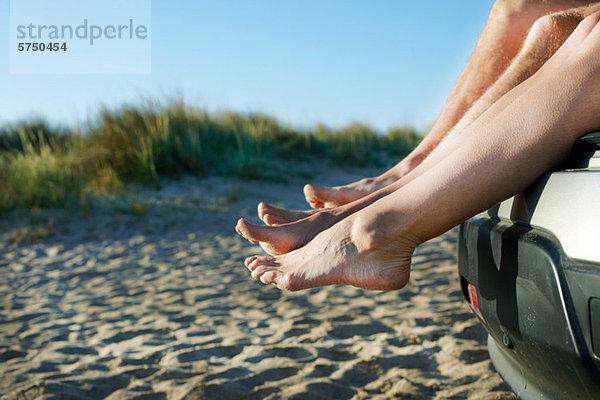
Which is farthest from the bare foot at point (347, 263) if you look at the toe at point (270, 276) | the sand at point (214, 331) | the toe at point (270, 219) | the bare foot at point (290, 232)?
the sand at point (214, 331)

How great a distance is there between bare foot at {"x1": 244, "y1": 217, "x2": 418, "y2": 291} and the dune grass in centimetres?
579

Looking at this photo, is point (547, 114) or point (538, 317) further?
point (547, 114)

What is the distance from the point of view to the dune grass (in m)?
7.41

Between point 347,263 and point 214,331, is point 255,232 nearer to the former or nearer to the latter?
point 347,263

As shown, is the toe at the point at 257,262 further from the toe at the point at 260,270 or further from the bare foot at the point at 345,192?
the bare foot at the point at 345,192

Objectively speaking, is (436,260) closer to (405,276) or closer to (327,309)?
(327,309)

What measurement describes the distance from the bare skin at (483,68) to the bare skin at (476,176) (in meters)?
0.64

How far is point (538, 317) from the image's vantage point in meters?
1.17

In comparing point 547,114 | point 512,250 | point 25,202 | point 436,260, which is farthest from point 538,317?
point 25,202

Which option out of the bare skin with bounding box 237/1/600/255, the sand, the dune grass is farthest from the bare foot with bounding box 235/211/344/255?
the dune grass

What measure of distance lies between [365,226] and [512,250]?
430mm

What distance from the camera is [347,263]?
1.62m

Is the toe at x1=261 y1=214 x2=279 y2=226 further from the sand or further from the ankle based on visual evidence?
the sand

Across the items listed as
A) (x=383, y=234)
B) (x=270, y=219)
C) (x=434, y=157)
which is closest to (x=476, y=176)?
(x=383, y=234)
